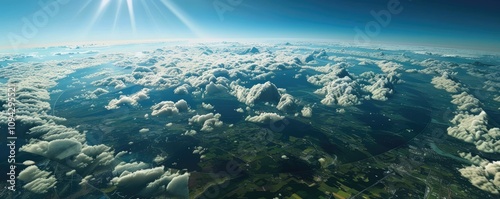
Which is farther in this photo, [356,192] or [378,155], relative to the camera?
[378,155]

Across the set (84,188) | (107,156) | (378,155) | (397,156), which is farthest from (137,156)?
(397,156)

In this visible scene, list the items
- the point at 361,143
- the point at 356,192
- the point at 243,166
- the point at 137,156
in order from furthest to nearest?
1. the point at 361,143
2. the point at 137,156
3. the point at 243,166
4. the point at 356,192

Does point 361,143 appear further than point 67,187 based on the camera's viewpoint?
Yes

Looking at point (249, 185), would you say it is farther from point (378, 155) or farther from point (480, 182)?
point (480, 182)

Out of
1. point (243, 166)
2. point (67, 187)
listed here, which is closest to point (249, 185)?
point (243, 166)

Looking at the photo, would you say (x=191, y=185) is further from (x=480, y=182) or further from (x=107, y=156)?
(x=480, y=182)

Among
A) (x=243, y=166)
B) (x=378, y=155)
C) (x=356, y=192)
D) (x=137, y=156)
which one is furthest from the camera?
(x=378, y=155)

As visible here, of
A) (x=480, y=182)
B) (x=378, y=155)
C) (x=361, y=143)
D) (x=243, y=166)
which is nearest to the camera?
(x=480, y=182)

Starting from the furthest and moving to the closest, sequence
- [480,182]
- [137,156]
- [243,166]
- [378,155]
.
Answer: [378,155] → [137,156] → [243,166] → [480,182]

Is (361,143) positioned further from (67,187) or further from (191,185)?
(67,187)
